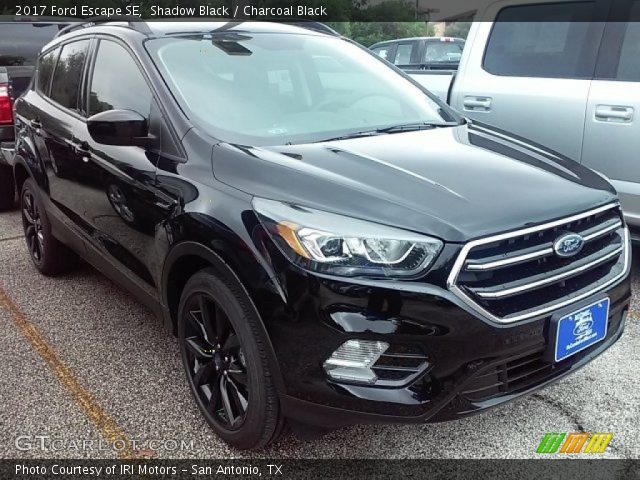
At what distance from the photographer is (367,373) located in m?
2.03

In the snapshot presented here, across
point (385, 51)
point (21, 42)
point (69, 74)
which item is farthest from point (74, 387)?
point (385, 51)

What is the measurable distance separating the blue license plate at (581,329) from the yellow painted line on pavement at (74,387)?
5.55ft

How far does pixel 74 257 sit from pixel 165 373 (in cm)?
165

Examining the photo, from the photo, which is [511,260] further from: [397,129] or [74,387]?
[74,387]

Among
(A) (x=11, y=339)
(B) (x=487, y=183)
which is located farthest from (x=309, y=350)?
(A) (x=11, y=339)

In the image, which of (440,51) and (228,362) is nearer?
(228,362)

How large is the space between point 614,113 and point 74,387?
137 inches

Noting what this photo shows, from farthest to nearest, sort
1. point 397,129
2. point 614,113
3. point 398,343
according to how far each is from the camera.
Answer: point 614,113 → point 397,129 → point 398,343

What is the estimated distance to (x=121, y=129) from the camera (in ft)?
8.78

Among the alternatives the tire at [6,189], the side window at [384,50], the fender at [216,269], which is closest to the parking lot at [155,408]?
the fender at [216,269]

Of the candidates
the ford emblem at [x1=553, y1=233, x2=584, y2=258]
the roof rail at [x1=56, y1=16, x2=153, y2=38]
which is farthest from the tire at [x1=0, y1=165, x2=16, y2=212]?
the ford emblem at [x1=553, y1=233, x2=584, y2=258]

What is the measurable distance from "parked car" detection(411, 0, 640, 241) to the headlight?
2.47 metres

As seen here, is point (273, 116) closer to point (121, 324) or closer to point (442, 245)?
point (442, 245)

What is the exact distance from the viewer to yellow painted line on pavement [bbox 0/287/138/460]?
8.54ft
